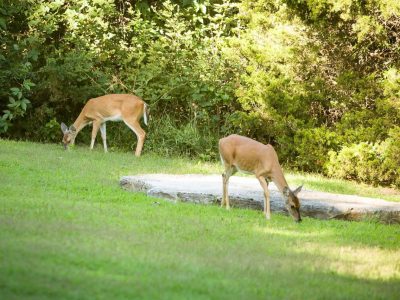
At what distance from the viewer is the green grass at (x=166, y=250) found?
6457mm

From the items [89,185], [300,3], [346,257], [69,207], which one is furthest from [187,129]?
[346,257]

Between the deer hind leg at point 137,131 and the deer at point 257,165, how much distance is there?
6.15 metres

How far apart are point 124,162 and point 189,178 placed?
2636mm

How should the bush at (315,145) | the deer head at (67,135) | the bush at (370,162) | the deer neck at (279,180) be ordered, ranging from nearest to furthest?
1. the deer neck at (279,180)
2. the bush at (370,162)
3. the bush at (315,145)
4. the deer head at (67,135)

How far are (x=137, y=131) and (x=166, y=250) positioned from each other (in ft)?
32.1

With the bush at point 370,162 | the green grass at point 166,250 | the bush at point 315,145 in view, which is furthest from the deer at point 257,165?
the bush at point 315,145

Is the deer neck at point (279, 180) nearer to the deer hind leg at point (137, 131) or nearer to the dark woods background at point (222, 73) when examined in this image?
the dark woods background at point (222, 73)

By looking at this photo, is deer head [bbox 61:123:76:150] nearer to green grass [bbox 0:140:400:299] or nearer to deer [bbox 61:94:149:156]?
deer [bbox 61:94:149:156]

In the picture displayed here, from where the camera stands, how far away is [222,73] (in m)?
18.2

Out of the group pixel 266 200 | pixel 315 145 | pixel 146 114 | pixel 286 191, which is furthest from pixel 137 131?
pixel 286 191

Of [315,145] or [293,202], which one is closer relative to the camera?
[293,202]

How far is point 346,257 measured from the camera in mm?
8445

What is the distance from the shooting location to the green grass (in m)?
6.46

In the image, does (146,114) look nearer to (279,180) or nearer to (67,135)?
(67,135)
